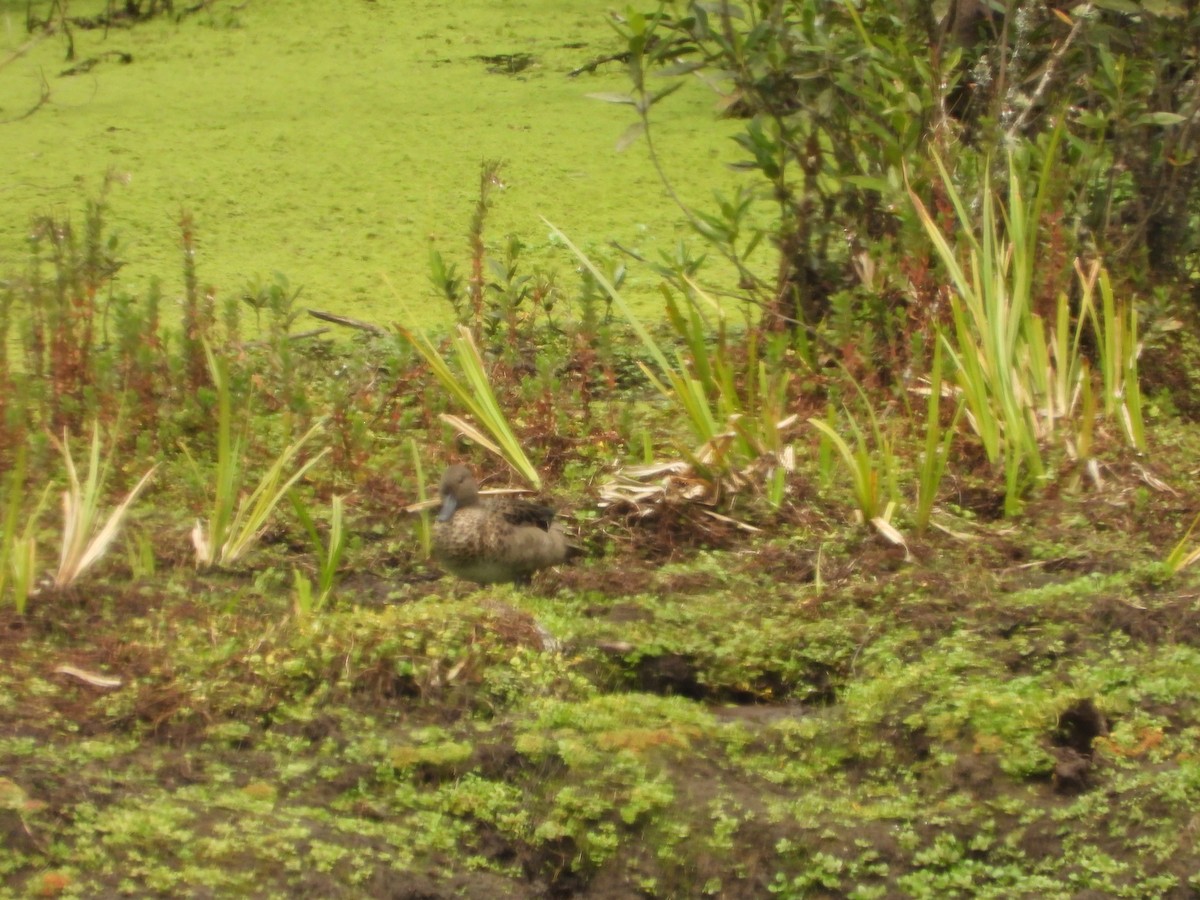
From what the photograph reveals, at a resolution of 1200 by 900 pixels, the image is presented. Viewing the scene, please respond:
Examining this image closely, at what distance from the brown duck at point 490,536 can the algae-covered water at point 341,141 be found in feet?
6.58

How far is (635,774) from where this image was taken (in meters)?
2.96

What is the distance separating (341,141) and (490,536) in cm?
425

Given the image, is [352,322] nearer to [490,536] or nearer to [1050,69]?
[490,536]

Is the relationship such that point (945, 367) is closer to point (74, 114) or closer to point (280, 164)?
point (280, 164)

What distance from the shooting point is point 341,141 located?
7.75m

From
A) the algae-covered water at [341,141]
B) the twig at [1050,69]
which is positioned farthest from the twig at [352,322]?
the twig at [1050,69]

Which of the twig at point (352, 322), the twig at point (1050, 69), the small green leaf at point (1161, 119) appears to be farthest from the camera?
the twig at point (352, 322)

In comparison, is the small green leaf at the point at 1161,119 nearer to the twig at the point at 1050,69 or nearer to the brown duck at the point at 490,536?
the twig at the point at 1050,69

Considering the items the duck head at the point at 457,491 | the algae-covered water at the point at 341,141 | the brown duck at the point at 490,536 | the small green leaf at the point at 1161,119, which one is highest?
the small green leaf at the point at 1161,119

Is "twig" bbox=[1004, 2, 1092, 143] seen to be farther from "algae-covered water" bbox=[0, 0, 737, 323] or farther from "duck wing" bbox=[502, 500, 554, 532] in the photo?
"duck wing" bbox=[502, 500, 554, 532]

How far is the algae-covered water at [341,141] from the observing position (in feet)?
22.1

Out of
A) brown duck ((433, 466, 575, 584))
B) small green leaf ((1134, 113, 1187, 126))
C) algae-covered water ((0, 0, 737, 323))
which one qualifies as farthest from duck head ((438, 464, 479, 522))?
small green leaf ((1134, 113, 1187, 126))

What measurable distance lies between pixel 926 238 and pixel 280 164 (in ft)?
12.2

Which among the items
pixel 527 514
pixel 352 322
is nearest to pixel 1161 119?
pixel 527 514
